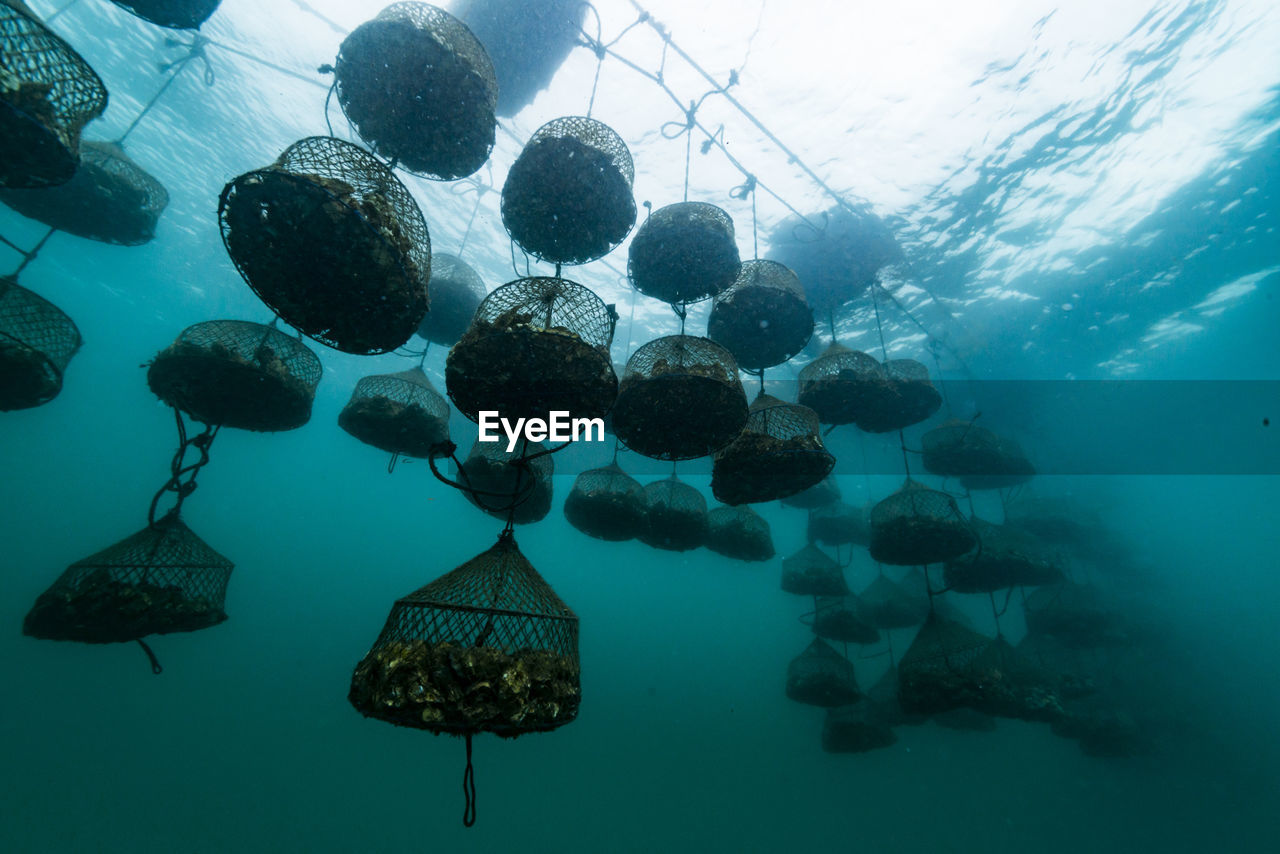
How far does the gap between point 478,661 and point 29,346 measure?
7.33 meters

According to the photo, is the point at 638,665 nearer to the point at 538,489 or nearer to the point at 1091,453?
the point at 1091,453

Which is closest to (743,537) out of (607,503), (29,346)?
(607,503)

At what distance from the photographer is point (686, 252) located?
6.29m

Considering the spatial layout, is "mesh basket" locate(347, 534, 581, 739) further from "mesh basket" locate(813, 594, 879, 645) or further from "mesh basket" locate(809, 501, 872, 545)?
"mesh basket" locate(809, 501, 872, 545)

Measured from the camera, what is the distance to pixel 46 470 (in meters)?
75.1

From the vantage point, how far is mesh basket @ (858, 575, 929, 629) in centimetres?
1458

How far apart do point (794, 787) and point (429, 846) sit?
97.5 ft

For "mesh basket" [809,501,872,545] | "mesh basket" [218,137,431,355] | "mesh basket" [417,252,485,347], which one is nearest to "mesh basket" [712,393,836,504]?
"mesh basket" [218,137,431,355]

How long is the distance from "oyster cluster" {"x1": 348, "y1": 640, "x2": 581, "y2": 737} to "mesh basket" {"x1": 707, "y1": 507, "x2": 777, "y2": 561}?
7.23 meters

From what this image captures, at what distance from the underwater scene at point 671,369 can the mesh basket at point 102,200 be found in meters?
0.06

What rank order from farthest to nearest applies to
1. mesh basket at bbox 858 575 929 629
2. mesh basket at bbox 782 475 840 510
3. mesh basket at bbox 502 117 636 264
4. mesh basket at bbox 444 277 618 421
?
mesh basket at bbox 858 575 929 629, mesh basket at bbox 782 475 840 510, mesh basket at bbox 502 117 636 264, mesh basket at bbox 444 277 618 421

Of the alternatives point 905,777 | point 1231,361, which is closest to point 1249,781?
point 905,777

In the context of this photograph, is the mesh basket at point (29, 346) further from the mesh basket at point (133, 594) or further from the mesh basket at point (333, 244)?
the mesh basket at point (333, 244)

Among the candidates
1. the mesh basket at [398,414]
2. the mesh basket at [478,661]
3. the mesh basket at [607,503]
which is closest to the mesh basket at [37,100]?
the mesh basket at [398,414]
